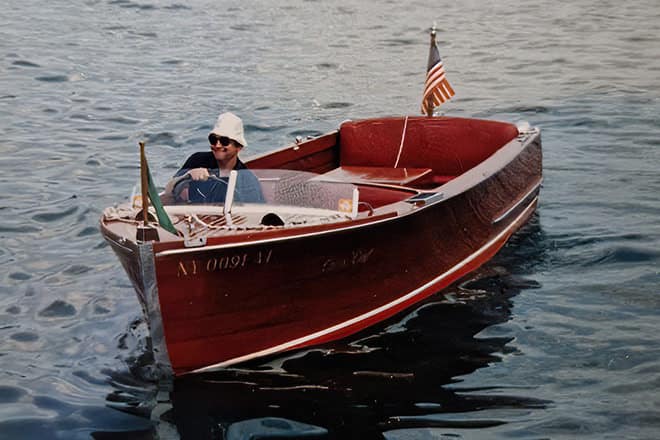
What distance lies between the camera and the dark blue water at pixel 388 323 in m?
7.67

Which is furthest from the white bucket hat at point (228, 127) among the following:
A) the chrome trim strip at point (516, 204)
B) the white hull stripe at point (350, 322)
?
the chrome trim strip at point (516, 204)

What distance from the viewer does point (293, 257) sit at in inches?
314

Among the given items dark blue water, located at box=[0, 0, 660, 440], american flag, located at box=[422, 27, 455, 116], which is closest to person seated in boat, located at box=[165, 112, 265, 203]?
dark blue water, located at box=[0, 0, 660, 440]

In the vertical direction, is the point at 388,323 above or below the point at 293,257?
below

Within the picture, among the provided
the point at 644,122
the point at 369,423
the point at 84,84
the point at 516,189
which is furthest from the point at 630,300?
the point at 84,84

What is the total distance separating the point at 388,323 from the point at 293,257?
166cm

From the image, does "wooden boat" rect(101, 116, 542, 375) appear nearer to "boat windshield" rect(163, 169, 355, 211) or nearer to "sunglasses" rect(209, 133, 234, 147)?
"boat windshield" rect(163, 169, 355, 211)

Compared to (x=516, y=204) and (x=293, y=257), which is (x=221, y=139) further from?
(x=516, y=204)

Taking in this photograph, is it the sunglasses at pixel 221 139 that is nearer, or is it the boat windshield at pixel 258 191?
the boat windshield at pixel 258 191

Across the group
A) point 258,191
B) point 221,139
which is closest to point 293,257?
point 258,191

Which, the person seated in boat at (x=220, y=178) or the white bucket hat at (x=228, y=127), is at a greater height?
the white bucket hat at (x=228, y=127)

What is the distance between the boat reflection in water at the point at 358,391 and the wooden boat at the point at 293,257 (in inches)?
6.7

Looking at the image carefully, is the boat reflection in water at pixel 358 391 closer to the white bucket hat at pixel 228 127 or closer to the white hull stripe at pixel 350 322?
the white hull stripe at pixel 350 322

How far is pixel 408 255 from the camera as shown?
9117 mm
